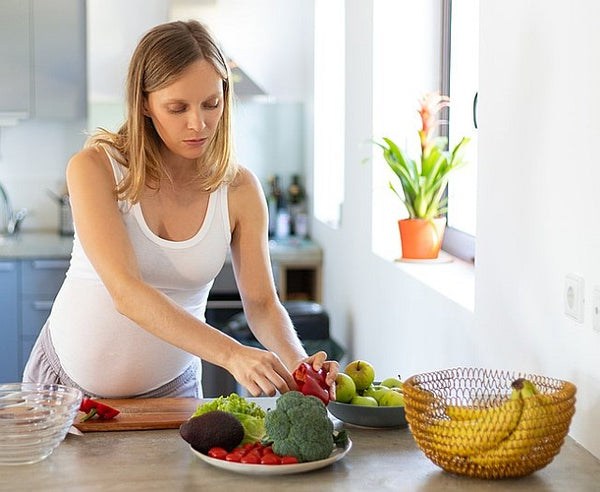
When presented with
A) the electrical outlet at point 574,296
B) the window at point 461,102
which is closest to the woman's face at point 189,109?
the electrical outlet at point 574,296

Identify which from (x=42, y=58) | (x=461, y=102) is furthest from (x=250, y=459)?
(x=42, y=58)

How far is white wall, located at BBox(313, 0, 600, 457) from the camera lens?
5.36 feet

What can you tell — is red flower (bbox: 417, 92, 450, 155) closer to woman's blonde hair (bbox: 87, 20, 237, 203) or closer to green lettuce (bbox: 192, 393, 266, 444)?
woman's blonde hair (bbox: 87, 20, 237, 203)

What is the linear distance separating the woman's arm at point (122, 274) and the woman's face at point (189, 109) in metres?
0.14

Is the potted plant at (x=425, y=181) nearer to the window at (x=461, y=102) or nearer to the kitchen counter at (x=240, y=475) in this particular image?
the window at (x=461, y=102)

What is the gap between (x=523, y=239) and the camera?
6.23 feet

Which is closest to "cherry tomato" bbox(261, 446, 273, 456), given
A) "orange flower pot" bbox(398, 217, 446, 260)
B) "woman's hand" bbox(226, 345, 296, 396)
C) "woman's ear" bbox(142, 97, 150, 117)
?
"woman's hand" bbox(226, 345, 296, 396)

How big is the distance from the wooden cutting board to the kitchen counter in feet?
0.23

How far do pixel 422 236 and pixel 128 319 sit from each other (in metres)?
1.14

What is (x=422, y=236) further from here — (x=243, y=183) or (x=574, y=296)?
(x=574, y=296)

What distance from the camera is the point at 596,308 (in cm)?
159

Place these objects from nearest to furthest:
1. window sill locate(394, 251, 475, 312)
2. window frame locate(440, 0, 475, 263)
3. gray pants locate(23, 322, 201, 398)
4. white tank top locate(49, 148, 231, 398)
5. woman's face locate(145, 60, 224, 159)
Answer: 1. woman's face locate(145, 60, 224, 159)
2. white tank top locate(49, 148, 231, 398)
3. gray pants locate(23, 322, 201, 398)
4. window sill locate(394, 251, 475, 312)
5. window frame locate(440, 0, 475, 263)

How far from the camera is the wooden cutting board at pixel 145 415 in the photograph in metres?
1.74

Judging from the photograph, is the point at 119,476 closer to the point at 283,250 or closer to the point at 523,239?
the point at 523,239
